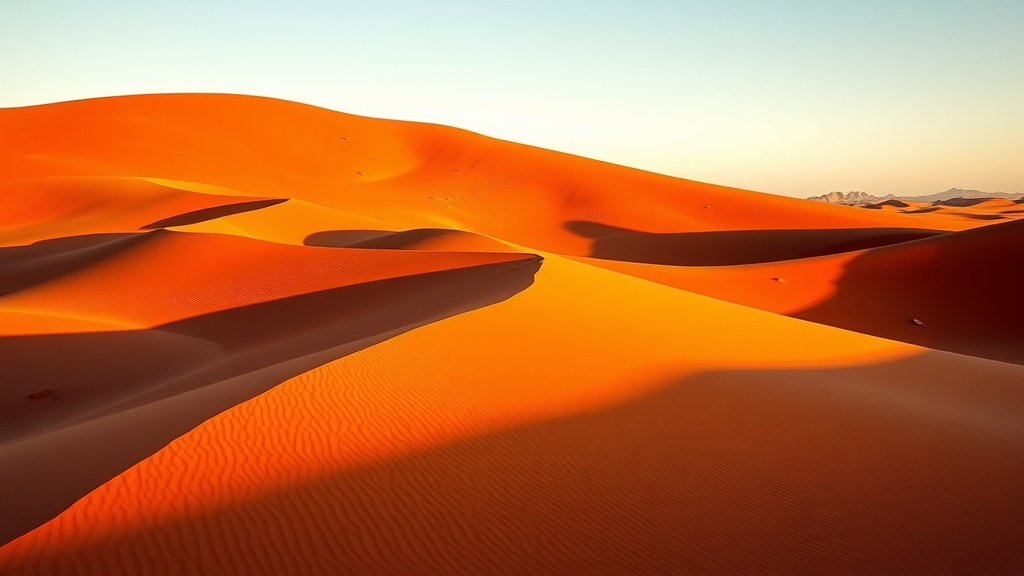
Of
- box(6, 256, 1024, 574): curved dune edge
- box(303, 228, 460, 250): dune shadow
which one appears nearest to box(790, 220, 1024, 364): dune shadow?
box(303, 228, 460, 250): dune shadow

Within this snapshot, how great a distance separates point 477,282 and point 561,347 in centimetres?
557

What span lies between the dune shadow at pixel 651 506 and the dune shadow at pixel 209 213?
22.4 m

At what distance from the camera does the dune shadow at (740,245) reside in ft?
111

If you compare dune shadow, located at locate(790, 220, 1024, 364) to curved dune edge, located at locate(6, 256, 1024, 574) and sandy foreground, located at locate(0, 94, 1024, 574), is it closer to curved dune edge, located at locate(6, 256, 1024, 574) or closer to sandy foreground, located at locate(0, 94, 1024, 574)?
sandy foreground, located at locate(0, 94, 1024, 574)

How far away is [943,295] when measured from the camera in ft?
74.7

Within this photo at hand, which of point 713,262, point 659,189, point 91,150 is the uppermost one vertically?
point 91,150

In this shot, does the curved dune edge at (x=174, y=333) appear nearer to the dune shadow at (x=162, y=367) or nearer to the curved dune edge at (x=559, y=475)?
the dune shadow at (x=162, y=367)

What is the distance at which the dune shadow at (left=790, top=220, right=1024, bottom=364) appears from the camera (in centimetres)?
2055

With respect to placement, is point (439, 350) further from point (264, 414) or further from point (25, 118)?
point (25, 118)

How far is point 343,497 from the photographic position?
5.36 metres

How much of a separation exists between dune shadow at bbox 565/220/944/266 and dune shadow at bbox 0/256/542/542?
66.4 ft

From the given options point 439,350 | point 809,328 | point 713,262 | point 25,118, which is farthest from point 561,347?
point 25,118

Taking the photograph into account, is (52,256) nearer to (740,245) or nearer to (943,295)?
(943,295)

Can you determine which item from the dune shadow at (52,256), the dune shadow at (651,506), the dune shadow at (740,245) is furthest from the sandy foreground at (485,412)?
the dune shadow at (740,245)
